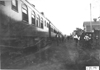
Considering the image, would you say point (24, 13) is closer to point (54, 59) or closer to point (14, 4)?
point (14, 4)

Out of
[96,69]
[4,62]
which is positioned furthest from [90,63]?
[4,62]

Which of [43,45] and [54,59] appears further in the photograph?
[43,45]

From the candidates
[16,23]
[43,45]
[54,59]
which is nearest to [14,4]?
[16,23]

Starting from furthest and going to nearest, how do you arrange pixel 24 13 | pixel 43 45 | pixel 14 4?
1. pixel 43 45
2. pixel 24 13
3. pixel 14 4

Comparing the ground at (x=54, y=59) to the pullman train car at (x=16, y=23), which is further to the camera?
the ground at (x=54, y=59)

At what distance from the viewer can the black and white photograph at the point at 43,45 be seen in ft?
4.89

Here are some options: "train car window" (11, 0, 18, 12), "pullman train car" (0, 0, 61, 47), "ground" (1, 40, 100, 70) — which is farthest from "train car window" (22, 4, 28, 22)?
"ground" (1, 40, 100, 70)

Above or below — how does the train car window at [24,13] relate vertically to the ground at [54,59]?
above

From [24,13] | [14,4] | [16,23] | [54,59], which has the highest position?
[14,4]

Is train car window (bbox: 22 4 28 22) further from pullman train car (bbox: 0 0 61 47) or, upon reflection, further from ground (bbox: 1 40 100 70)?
ground (bbox: 1 40 100 70)

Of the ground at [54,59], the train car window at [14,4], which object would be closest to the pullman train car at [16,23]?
the train car window at [14,4]

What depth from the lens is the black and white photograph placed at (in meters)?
1.49

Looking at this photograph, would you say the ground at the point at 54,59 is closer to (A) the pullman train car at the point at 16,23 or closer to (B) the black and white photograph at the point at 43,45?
(B) the black and white photograph at the point at 43,45

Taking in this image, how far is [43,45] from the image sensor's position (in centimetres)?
181
